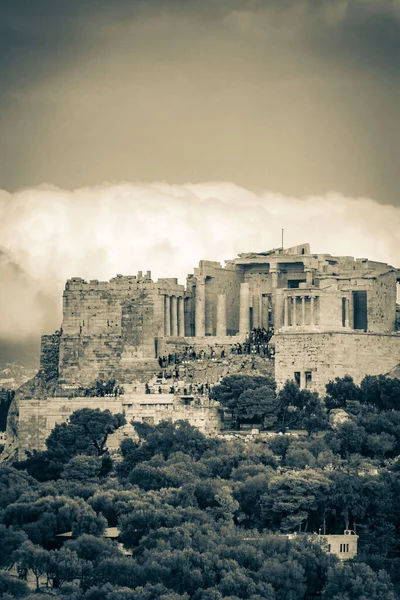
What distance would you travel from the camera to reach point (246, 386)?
143m

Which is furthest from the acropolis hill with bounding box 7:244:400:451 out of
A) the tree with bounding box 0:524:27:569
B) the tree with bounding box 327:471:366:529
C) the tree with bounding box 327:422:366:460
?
the tree with bounding box 0:524:27:569

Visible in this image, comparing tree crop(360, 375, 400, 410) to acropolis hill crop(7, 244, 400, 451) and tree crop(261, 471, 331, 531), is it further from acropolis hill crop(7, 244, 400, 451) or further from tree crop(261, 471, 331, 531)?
tree crop(261, 471, 331, 531)

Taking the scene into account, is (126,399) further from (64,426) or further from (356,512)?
(356,512)

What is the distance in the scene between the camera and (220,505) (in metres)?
131

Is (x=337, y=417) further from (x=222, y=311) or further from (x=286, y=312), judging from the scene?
(x=222, y=311)

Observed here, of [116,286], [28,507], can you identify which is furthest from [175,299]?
[28,507]

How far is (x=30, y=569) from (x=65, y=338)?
91.0ft

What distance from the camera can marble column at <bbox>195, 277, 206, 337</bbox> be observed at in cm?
15425

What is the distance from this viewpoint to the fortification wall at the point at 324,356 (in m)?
144

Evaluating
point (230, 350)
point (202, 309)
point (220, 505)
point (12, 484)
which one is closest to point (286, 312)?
point (230, 350)

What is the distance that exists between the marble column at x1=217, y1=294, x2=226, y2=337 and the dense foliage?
31.8ft

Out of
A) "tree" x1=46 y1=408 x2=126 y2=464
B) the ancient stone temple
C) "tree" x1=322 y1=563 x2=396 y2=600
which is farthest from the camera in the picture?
the ancient stone temple

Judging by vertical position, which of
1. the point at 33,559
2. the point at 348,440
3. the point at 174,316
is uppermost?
the point at 174,316

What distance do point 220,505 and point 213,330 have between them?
84.0 feet
